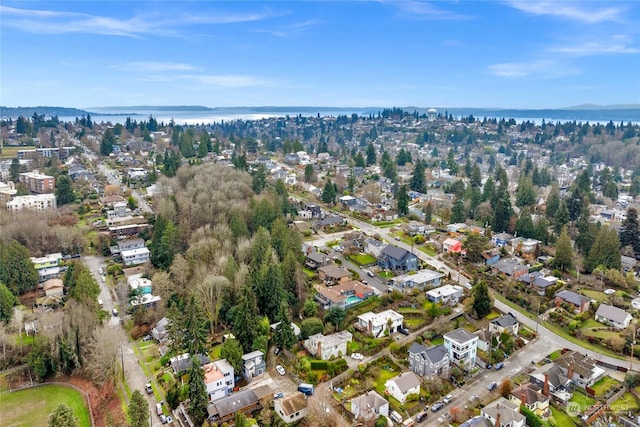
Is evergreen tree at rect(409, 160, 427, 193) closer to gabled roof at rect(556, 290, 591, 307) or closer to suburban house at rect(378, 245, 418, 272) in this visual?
suburban house at rect(378, 245, 418, 272)

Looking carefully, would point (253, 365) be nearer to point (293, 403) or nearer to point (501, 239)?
point (293, 403)

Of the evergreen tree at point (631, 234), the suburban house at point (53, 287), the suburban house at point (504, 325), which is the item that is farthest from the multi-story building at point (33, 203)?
the evergreen tree at point (631, 234)

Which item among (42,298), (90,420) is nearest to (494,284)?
(90,420)

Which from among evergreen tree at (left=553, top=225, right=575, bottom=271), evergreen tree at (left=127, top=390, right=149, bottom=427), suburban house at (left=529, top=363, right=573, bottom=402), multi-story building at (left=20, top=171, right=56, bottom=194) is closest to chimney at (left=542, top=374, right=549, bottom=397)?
suburban house at (left=529, top=363, right=573, bottom=402)

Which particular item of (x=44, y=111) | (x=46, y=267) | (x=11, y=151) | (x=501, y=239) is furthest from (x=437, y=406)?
(x=44, y=111)

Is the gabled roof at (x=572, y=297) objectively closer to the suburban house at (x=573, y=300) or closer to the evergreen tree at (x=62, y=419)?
the suburban house at (x=573, y=300)

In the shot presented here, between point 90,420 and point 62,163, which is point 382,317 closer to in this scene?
point 90,420
